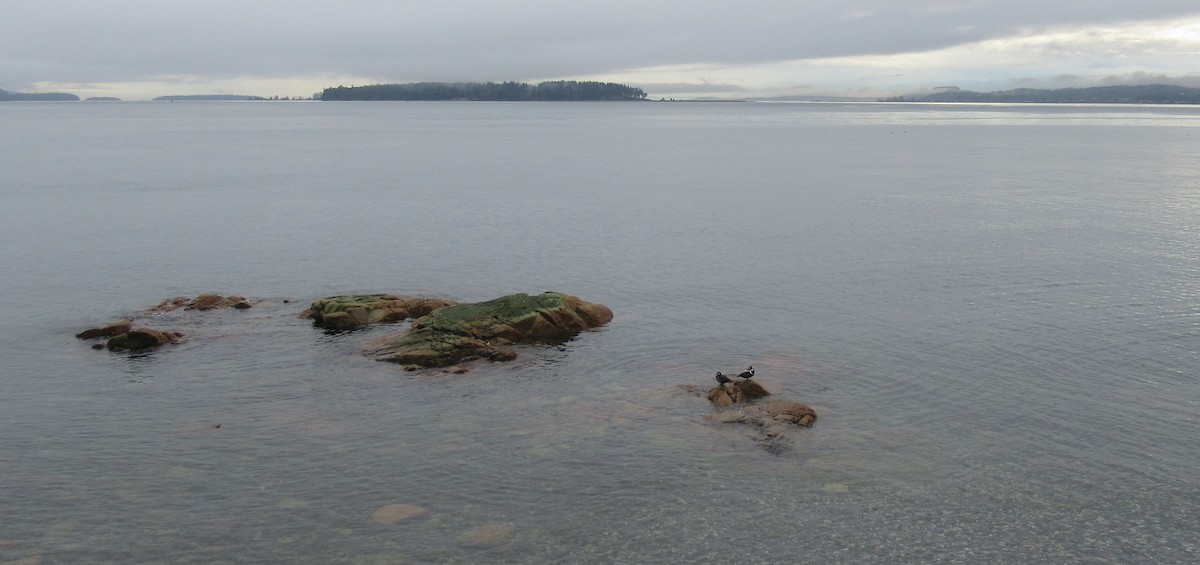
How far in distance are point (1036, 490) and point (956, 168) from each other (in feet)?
273

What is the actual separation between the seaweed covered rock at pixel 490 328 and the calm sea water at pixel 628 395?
105 cm

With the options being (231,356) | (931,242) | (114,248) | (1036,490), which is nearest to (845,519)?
(1036,490)

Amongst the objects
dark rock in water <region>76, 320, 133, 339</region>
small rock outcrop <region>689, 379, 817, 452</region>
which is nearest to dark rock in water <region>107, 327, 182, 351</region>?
dark rock in water <region>76, 320, 133, 339</region>

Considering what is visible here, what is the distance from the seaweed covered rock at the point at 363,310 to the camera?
34.9 m

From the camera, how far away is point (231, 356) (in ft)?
103

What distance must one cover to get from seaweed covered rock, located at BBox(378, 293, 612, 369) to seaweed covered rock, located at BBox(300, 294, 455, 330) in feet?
5.36

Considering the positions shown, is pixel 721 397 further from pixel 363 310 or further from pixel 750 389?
pixel 363 310

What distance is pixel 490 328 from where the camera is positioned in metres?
33.1

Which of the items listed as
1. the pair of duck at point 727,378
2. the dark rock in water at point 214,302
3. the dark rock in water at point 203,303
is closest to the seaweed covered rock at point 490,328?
the pair of duck at point 727,378

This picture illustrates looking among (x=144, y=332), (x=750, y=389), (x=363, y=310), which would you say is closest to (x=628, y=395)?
(x=750, y=389)

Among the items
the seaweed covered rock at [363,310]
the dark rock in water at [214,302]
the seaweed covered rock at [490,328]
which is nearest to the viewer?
the seaweed covered rock at [490,328]

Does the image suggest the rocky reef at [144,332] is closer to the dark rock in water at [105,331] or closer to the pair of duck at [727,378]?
the dark rock in water at [105,331]

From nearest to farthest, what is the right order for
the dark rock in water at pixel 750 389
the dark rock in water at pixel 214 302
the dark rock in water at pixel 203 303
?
the dark rock in water at pixel 750 389 < the dark rock in water at pixel 203 303 < the dark rock in water at pixel 214 302

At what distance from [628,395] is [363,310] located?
12.5 metres
